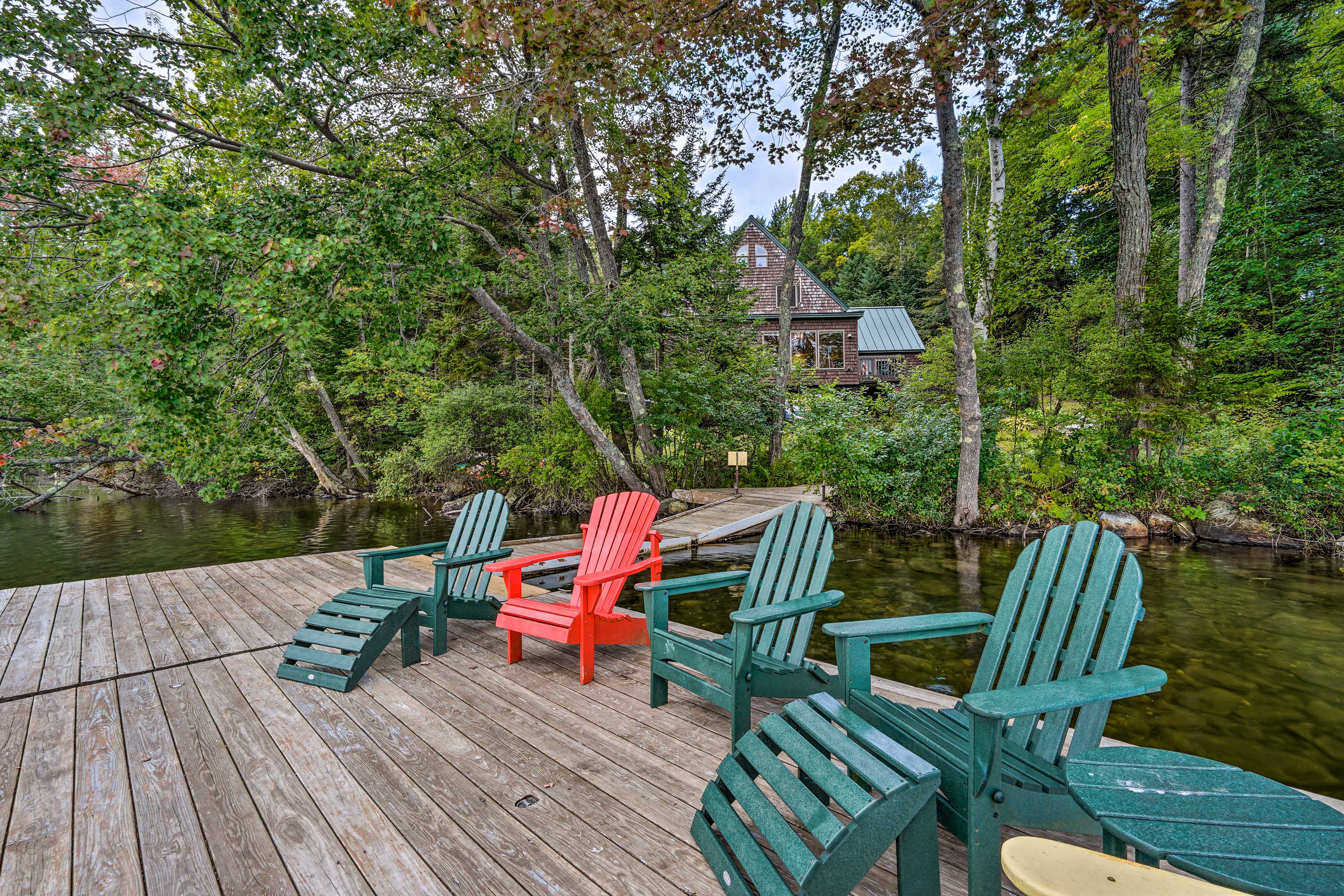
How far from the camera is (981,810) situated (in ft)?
3.95

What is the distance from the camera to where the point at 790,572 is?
7.87ft

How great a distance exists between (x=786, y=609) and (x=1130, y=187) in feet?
29.4

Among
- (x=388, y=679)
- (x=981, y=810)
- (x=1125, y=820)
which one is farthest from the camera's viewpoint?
(x=388, y=679)

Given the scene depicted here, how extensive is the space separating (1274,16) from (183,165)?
57.6 feet

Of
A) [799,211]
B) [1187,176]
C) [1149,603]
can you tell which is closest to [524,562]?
[1149,603]

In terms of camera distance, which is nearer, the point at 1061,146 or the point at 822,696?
the point at 822,696

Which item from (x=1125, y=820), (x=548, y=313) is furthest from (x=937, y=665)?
(x=548, y=313)

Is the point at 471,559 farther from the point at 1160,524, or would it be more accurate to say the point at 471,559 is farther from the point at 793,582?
the point at 1160,524

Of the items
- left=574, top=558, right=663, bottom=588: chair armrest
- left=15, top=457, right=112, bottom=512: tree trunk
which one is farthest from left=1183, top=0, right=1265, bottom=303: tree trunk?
left=15, top=457, right=112, bottom=512: tree trunk

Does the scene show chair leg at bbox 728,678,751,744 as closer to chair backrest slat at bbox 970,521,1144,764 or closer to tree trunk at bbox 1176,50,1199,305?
chair backrest slat at bbox 970,521,1144,764

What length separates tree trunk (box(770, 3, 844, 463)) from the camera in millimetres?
8930

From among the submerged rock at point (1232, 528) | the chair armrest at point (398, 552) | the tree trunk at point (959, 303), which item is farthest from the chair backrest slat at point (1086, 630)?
the submerged rock at point (1232, 528)

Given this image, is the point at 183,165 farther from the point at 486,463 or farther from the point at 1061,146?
the point at 1061,146

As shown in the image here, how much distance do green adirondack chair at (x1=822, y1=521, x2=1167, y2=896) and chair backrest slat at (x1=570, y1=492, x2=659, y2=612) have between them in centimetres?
150
